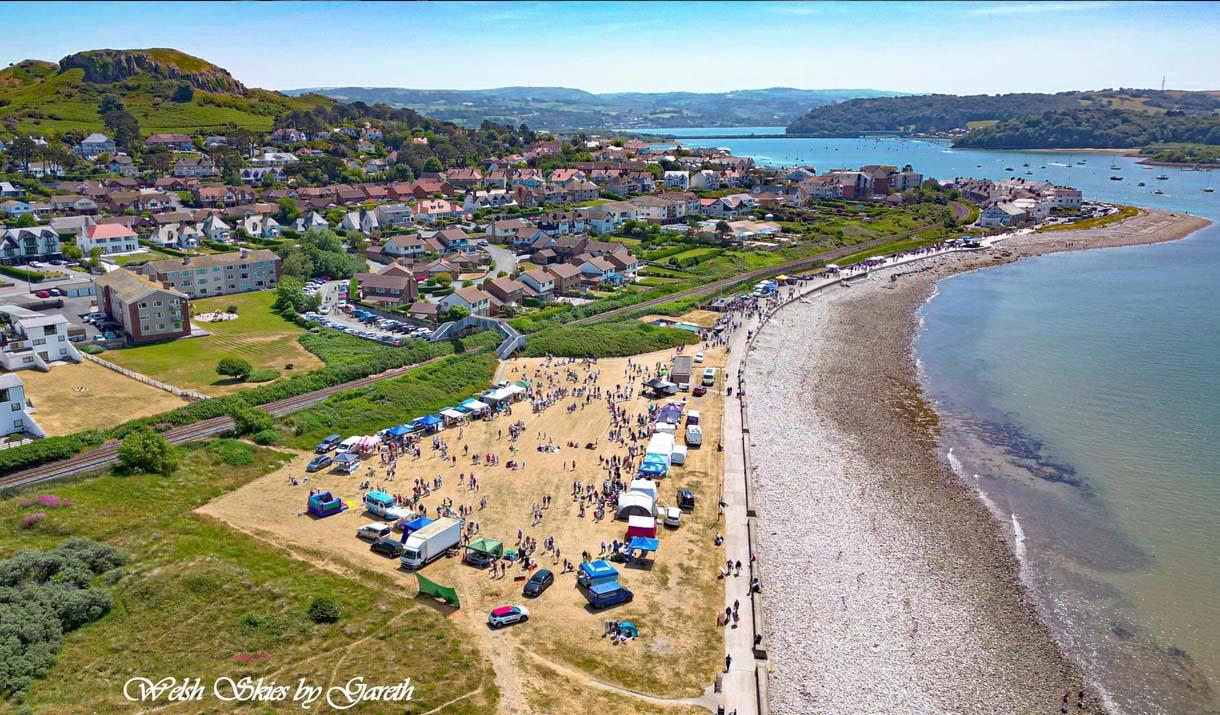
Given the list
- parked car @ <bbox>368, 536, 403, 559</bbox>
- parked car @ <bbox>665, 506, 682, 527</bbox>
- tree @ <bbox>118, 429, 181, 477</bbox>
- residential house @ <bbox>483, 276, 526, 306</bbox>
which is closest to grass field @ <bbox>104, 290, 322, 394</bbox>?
tree @ <bbox>118, 429, 181, 477</bbox>

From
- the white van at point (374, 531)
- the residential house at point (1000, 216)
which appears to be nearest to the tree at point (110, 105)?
the white van at point (374, 531)

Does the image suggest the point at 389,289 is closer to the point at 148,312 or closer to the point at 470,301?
the point at 470,301

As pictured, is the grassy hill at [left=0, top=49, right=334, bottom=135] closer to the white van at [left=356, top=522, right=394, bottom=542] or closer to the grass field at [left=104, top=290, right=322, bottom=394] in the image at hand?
the grass field at [left=104, top=290, right=322, bottom=394]

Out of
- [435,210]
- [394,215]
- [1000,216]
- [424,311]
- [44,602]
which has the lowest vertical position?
[44,602]

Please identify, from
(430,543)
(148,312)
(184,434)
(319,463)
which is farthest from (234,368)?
(430,543)

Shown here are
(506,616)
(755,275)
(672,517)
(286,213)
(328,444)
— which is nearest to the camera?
(506,616)

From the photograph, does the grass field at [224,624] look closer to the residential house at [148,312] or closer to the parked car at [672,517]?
the parked car at [672,517]
